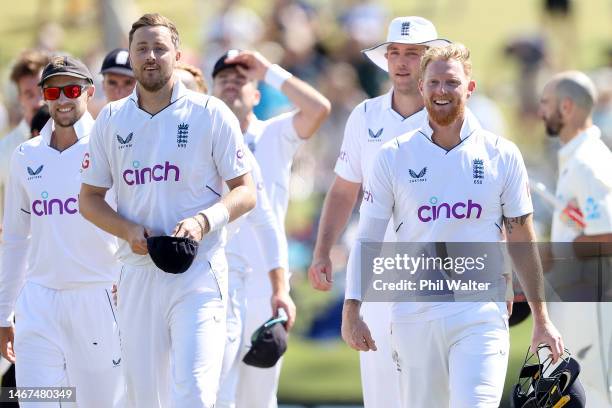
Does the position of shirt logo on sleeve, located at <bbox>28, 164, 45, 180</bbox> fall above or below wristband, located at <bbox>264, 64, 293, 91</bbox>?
below

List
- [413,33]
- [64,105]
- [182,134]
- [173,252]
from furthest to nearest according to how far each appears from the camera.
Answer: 1. [413,33]
2. [64,105]
3. [182,134]
4. [173,252]

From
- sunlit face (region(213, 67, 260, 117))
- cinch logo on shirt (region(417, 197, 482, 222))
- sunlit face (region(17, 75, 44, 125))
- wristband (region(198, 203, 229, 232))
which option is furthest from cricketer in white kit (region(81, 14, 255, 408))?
sunlit face (region(17, 75, 44, 125))

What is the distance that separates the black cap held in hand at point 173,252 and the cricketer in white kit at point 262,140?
1.82 meters

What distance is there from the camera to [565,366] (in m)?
6.96

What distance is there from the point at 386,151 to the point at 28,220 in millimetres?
2089

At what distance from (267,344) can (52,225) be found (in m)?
1.43

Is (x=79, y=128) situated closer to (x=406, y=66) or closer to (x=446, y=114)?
(x=406, y=66)

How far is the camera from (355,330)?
667 centimetres

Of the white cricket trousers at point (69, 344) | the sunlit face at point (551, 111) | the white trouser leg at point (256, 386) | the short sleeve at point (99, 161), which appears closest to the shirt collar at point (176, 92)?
the short sleeve at point (99, 161)

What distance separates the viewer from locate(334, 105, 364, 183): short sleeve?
312 inches

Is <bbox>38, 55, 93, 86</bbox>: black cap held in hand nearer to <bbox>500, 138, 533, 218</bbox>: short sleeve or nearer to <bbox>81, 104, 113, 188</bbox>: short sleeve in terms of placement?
<bbox>81, 104, 113, 188</bbox>: short sleeve

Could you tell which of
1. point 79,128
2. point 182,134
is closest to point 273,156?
point 79,128

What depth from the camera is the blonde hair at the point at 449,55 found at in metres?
6.79

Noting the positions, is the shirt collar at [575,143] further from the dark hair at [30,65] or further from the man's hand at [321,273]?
the dark hair at [30,65]
